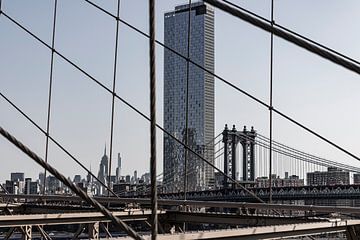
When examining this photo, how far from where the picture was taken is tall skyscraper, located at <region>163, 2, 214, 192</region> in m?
47.8

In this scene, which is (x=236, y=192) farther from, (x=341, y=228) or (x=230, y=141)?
(x=341, y=228)

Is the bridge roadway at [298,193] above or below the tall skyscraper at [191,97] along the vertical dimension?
below

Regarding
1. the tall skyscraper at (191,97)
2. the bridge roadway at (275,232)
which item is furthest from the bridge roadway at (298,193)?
the bridge roadway at (275,232)

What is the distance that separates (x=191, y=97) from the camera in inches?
2232

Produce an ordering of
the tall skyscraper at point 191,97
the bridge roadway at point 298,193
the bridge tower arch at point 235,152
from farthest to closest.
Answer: the tall skyscraper at point 191,97 < the bridge tower arch at point 235,152 < the bridge roadway at point 298,193

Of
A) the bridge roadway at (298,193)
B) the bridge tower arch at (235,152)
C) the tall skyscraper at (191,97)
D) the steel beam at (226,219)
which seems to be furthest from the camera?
the tall skyscraper at (191,97)

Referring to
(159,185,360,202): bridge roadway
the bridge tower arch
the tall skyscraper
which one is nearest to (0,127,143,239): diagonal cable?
(159,185,360,202): bridge roadway

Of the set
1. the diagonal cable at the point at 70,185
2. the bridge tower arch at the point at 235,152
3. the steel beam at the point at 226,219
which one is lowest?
the steel beam at the point at 226,219

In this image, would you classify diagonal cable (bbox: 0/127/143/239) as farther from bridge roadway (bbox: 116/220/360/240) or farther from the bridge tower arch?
the bridge tower arch

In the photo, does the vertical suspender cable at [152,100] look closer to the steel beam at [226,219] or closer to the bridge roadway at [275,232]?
the bridge roadway at [275,232]

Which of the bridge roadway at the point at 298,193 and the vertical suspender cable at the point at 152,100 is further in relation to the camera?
the bridge roadway at the point at 298,193

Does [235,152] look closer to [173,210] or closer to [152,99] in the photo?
[173,210]

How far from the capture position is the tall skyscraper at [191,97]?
47.8m

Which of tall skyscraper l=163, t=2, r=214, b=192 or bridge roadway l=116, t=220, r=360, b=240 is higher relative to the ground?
tall skyscraper l=163, t=2, r=214, b=192
